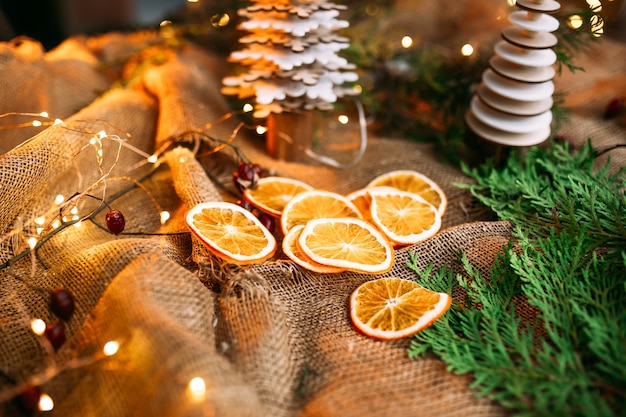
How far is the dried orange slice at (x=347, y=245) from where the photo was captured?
131 cm

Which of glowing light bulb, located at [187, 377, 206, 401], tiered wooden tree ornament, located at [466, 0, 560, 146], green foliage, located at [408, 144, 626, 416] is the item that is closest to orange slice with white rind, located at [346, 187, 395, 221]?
green foliage, located at [408, 144, 626, 416]

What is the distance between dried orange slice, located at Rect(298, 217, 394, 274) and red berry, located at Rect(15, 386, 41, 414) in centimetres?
67

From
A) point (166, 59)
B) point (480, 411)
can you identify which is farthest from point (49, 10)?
point (480, 411)

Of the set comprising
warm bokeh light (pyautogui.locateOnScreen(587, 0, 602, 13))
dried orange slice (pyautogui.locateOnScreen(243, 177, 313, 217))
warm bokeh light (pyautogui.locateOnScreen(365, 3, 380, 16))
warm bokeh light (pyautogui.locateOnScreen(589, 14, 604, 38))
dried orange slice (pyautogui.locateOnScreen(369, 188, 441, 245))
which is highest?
warm bokeh light (pyautogui.locateOnScreen(587, 0, 602, 13))

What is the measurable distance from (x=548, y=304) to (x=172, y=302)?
88 cm

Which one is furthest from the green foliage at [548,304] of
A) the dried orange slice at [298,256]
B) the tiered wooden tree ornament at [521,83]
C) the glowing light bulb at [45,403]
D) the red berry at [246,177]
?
the glowing light bulb at [45,403]

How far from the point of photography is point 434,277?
53.9 inches

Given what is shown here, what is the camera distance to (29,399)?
103 centimetres

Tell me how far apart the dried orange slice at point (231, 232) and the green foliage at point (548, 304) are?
424 mm

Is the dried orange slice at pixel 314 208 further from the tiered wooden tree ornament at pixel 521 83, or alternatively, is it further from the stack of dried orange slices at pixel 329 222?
the tiered wooden tree ornament at pixel 521 83

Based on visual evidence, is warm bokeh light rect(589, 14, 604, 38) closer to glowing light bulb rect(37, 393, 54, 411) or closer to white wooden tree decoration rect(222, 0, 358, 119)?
white wooden tree decoration rect(222, 0, 358, 119)

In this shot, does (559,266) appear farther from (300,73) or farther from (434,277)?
(300,73)

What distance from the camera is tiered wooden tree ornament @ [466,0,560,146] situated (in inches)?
61.0

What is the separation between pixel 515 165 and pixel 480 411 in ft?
2.99
